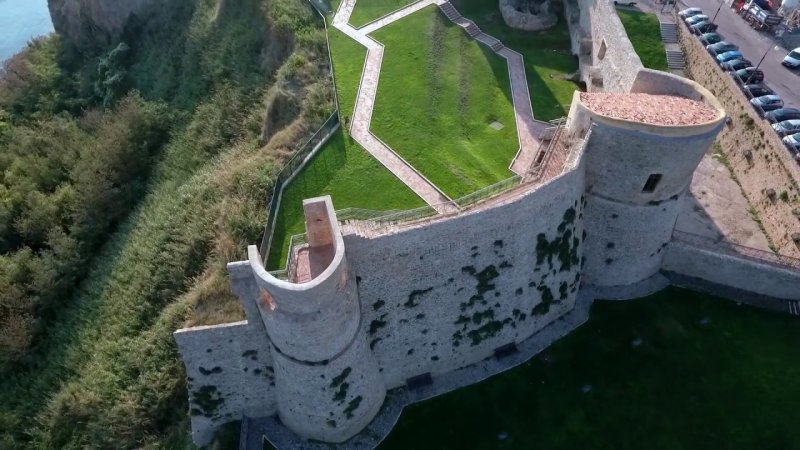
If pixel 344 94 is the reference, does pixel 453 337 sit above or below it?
below

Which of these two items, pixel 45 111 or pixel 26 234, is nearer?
pixel 26 234

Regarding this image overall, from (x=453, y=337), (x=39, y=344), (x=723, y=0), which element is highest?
(x=723, y=0)

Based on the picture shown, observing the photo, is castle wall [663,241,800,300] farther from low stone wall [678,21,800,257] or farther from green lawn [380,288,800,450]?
low stone wall [678,21,800,257]

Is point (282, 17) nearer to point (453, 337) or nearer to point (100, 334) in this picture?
point (100, 334)

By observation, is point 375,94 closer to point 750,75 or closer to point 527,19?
point 527,19

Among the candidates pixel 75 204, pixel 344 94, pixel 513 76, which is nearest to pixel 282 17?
pixel 344 94

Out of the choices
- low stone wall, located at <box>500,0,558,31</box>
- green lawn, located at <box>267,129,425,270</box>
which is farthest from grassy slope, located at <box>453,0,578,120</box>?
green lawn, located at <box>267,129,425,270</box>

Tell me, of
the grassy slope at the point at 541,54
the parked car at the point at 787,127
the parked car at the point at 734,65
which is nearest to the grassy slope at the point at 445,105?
the grassy slope at the point at 541,54
